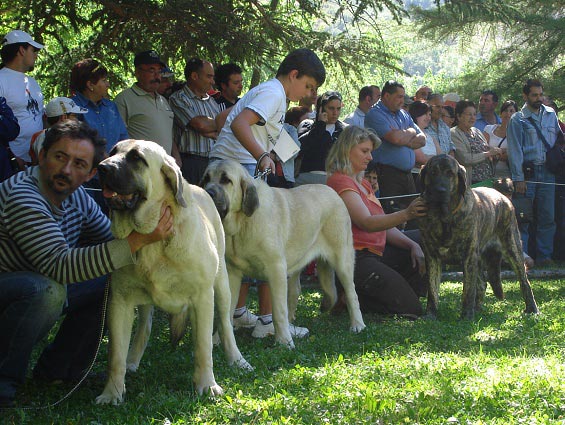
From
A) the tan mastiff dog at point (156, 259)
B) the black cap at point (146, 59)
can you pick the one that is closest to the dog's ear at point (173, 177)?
the tan mastiff dog at point (156, 259)

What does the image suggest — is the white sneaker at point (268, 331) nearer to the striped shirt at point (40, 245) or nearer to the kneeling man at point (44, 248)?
the kneeling man at point (44, 248)

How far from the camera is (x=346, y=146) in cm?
769

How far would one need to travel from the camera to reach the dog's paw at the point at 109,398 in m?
4.36

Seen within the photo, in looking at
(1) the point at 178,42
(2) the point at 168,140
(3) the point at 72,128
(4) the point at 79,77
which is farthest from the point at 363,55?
(3) the point at 72,128

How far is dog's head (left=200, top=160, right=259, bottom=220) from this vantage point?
19.2 ft

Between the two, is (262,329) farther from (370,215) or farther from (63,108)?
(63,108)

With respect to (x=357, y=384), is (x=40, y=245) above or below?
above

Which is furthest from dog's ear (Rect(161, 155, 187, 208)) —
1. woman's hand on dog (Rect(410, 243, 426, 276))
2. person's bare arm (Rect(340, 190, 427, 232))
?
woman's hand on dog (Rect(410, 243, 426, 276))

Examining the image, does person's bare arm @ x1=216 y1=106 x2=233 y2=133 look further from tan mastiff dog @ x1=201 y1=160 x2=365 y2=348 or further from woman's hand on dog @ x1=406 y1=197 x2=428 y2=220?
woman's hand on dog @ x1=406 y1=197 x2=428 y2=220

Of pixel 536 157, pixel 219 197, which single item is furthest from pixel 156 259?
pixel 536 157

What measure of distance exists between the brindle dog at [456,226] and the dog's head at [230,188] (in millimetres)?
2201

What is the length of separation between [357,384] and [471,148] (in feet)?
26.0

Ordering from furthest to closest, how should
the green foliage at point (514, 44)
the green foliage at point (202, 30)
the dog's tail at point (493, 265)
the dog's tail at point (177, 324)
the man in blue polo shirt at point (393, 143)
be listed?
1. the green foliage at point (514, 44)
2. the man in blue polo shirt at point (393, 143)
3. the green foliage at point (202, 30)
4. the dog's tail at point (493, 265)
5. the dog's tail at point (177, 324)

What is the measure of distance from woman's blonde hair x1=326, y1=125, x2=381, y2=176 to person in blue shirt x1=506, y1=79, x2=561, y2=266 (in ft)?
15.2
